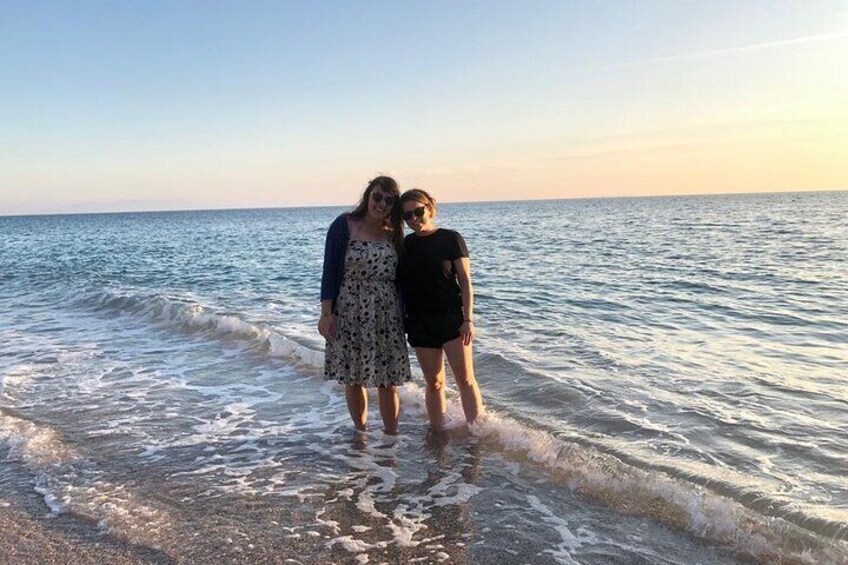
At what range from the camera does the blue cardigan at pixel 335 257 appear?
5.28m

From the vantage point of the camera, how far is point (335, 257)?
5.30 metres

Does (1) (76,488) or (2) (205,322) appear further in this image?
(2) (205,322)

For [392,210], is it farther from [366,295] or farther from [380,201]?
[366,295]

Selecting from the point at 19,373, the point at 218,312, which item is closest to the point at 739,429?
the point at 19,373

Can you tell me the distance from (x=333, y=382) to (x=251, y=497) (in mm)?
3598

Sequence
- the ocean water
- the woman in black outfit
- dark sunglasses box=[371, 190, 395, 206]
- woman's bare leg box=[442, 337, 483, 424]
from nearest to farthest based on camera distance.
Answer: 1. the ocean water
2. dark sunglasses box=[371, 190, 395, 206]
3. the woman in black outfit
4. woman's bare leg box=[442, 337, 483, 424]

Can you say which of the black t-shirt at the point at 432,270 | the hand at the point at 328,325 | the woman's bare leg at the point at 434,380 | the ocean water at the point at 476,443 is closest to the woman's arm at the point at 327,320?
the hand at the point at 328,325

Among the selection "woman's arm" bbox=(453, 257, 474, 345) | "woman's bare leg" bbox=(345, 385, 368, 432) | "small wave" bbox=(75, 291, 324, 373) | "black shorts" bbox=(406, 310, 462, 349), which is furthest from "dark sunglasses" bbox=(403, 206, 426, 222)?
"small wave" bbox=(75, 291, 324, 373)

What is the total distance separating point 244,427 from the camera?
6688 mm

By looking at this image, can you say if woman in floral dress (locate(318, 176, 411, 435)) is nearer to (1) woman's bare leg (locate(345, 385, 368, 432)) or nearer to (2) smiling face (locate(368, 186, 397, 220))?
(2) smiling face (locate(368, 186, 397, 220))

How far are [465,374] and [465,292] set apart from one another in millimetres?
867

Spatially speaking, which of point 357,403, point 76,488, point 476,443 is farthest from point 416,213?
point 76,488

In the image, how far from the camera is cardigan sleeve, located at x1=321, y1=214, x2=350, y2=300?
17.3ft

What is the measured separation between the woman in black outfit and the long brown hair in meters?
0.07
